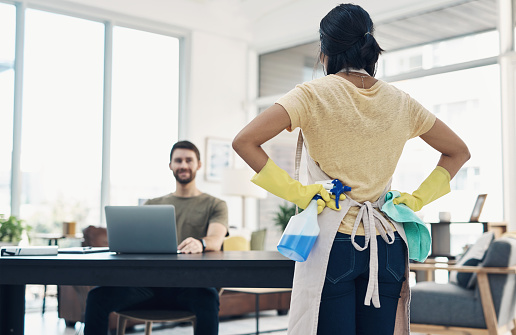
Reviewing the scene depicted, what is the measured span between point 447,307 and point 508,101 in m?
2.89

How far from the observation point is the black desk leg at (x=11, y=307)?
7.44 feet

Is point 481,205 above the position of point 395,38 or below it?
below

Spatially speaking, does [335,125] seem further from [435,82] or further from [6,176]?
[6,176]

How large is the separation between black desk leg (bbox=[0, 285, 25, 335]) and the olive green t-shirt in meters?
1.10

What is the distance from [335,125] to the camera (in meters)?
1.47

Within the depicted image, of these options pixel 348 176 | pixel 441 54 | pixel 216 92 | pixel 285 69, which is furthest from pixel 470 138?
pixel 348 176

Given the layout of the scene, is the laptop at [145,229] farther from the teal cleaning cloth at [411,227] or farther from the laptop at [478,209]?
the laptop at [478,209]

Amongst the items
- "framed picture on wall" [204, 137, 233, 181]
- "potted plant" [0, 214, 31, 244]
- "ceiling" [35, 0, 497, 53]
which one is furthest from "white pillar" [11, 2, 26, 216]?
"framed picture on wall" [204, 137, 233, 181]

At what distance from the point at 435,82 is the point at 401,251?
523 centimetres

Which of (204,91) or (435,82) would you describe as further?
(204,91)

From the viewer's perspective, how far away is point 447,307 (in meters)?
3.60

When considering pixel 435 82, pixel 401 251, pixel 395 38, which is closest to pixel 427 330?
pixel 401 251

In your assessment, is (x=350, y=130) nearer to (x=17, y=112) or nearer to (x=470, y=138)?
(x=470, y=138)

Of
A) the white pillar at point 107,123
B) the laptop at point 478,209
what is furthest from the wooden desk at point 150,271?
the white pillar at point 107,123
